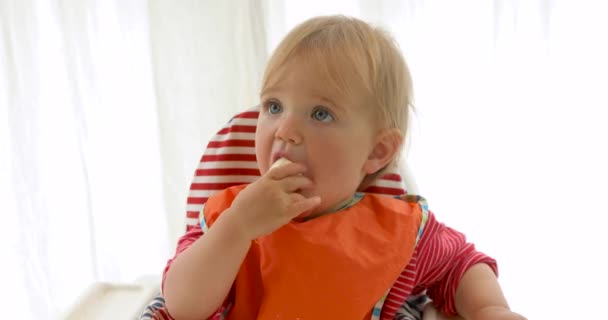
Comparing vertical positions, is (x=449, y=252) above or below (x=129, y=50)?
below

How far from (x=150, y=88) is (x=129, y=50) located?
0.10 metres

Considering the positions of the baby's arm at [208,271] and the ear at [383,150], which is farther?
the ear at [383,150]

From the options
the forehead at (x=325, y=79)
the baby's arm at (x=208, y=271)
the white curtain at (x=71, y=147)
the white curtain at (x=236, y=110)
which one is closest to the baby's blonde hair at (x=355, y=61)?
the forehead at (x=325, y=79)

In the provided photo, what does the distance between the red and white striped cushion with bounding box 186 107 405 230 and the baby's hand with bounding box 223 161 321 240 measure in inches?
8.2

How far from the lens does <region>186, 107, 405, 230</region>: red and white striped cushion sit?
3.04 feet

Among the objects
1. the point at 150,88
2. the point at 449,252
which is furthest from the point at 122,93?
the point at 449,252

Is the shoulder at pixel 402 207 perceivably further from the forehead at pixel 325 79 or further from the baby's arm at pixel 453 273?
the forehead at pixel 325 79

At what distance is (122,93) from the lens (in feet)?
4.52

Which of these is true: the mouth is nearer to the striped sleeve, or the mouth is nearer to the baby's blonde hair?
the baby's blonde hair

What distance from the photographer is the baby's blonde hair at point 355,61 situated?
76cm

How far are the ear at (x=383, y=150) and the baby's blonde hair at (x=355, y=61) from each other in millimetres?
11

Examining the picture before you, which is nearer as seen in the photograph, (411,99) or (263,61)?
(411,99)

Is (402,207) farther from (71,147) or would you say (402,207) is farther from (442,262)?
(71,147)

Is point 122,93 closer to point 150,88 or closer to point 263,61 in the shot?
point 150,88
